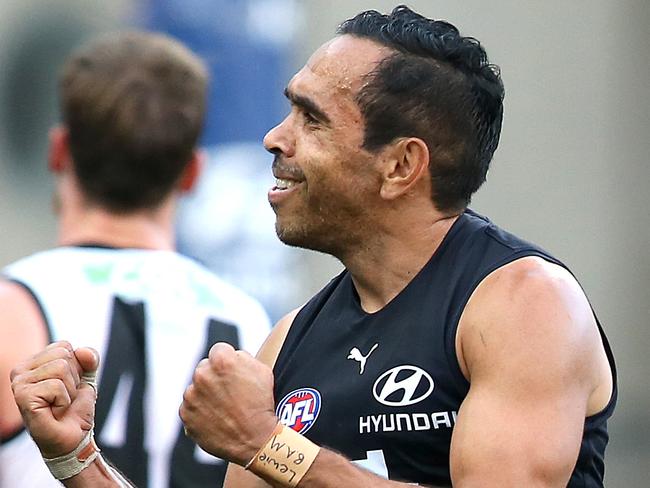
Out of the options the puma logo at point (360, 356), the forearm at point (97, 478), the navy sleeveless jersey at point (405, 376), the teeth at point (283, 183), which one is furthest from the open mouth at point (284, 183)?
the forearm at point (97, 478)

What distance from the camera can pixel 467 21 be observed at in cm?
973

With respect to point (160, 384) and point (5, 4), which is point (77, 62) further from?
point (5, 4)

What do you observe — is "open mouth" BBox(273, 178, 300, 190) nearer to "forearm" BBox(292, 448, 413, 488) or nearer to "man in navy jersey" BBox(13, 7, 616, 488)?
"man in navy jersey" BBox(13, 7, 616, 488)

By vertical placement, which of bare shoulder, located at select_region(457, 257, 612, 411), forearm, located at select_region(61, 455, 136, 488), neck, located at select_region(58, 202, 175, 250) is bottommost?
forearm, located at select_region(61, 455, 136, 488)

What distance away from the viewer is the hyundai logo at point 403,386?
124 inches

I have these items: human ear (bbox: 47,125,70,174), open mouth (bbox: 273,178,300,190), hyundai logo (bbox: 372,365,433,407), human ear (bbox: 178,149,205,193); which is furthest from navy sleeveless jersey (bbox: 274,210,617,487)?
human ear (bbox: 47,125,70,174)

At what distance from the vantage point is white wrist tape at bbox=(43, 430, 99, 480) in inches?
137

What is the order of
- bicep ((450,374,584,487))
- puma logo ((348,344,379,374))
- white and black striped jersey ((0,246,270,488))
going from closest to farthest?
bicep ((450,374,584,487)), puma logo ((348,344,379,374)), white and black striped jersey ((0,246,270,488))

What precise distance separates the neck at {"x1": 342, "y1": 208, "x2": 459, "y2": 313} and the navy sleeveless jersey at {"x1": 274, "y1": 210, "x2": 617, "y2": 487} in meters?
0.03

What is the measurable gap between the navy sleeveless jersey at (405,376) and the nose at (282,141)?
390 mm

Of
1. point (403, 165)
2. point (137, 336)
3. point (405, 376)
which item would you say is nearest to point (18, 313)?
point (137, 336)

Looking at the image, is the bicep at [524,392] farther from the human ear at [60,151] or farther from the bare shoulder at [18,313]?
the human ear at [60,151]

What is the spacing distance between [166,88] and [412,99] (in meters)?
1.13

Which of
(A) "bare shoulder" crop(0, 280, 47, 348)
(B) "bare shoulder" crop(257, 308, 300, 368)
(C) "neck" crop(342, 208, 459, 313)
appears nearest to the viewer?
(C) "neck" crop(342, 208, 459, 313)
